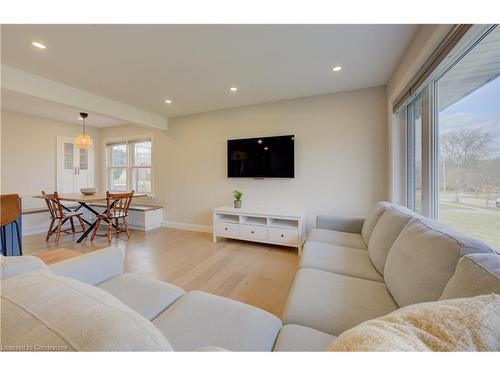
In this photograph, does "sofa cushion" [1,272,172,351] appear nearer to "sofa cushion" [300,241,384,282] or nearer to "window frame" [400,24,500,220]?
"sofa cushion" [300,241,384,282]

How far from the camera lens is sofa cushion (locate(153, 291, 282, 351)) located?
80 cm

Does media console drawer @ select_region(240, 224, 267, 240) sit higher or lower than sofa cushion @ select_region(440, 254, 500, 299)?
lower

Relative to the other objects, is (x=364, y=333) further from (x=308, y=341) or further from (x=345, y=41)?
(x=345, y=41)

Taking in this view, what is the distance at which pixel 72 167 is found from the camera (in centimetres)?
480

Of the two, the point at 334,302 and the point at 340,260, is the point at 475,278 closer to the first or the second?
the point at 334,302

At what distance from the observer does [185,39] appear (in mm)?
1847

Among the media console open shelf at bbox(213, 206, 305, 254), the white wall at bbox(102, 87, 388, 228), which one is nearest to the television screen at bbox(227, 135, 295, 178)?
the white wall at bbox(102, 87, 388, 228)

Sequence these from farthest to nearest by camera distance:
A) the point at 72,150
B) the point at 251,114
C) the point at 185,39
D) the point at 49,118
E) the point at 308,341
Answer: the point at 72,150, the point at 49,118, the point at 251,114, the point at 185,39, the point at 308,341

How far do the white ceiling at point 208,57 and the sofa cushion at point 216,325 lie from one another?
2.07 m

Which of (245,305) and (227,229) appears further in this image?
(227,229)

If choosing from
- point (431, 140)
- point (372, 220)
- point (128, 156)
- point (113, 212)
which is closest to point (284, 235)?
point (372, 220)

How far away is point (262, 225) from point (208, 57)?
230 centimetres
